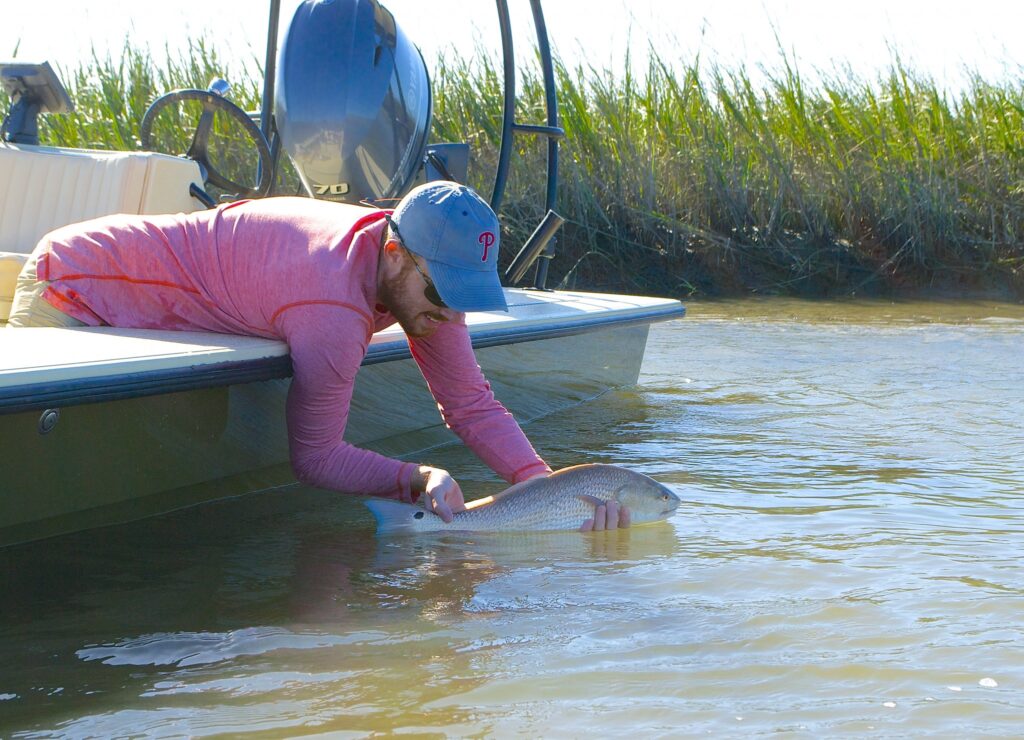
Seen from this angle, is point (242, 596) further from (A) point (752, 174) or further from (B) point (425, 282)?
(A) point (752, 174)

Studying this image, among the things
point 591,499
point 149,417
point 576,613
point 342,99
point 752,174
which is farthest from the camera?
point 752,174

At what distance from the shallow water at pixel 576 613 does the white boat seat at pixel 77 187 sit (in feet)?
5.03

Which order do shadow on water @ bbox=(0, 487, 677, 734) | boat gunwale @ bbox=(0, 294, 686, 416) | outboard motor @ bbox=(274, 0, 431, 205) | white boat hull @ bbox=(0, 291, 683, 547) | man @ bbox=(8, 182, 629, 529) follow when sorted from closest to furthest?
shadow on water @ bbox=(0, 487, 677, 734)
boat gunwale @ bbox=(0, 294, 686, 416)
white boat hull @ bbox=(0, 291, 683, 547)
man @ bbox=(8, 182, 629, 529)
outboard motor @ bbox=(274, 0, 431, 205)

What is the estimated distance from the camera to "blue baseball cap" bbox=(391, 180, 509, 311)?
10.2ft

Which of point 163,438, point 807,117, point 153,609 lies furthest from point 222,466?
point 807,117

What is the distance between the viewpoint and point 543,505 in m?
3.52

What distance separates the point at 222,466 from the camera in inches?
153

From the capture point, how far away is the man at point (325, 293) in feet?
10.5

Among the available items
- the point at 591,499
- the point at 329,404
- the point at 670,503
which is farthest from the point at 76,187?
the point at 670,503

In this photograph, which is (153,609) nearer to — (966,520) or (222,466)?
(222,466)

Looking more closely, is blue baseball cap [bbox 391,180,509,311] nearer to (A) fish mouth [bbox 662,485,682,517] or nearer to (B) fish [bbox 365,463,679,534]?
(B) fish [bbox 365,463,679,534]

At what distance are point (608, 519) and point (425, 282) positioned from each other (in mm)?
900

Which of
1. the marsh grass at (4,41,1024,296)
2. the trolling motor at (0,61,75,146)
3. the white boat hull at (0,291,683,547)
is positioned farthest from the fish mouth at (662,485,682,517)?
the marsh grass at (4,41,1024,296)

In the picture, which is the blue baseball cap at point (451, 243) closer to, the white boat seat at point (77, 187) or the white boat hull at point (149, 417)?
the white boat hull at point (149, 417)
